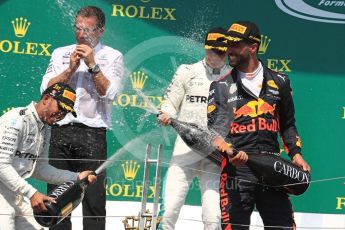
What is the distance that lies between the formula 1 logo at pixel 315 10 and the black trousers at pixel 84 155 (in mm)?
2204

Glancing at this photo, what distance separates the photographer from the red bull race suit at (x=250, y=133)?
6.32 metres

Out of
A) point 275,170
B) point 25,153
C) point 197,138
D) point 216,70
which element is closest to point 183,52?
point 216,70

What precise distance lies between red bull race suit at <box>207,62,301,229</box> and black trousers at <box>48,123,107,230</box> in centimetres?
119

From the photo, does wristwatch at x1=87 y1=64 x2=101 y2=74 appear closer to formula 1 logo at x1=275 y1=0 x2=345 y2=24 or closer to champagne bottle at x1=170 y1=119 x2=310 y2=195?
champagne bottle at x1=170 y1=119 x2=310 y2=195

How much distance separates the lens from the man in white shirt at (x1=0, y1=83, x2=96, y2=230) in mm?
6618

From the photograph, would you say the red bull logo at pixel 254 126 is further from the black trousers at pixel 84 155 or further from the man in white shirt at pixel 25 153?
the black trousers at pixel 84 155

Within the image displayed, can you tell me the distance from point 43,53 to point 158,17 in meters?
1.04

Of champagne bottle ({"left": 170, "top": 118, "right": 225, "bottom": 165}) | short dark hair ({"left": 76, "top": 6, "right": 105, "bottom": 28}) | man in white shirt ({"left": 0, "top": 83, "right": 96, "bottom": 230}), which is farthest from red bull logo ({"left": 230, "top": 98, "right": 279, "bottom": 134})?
short dark hair ({"left": 76, "top": 6, "right": 105, "bottom": 28})

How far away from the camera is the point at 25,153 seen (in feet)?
22.3

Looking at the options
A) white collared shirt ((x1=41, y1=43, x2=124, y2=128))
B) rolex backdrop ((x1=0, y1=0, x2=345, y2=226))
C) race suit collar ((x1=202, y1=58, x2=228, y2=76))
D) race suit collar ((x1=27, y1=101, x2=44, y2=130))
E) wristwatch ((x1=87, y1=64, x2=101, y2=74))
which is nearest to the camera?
race suit collar ((x1=27, y1=101, x2=44, y2=130))

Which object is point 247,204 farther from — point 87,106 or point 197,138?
point 87,106

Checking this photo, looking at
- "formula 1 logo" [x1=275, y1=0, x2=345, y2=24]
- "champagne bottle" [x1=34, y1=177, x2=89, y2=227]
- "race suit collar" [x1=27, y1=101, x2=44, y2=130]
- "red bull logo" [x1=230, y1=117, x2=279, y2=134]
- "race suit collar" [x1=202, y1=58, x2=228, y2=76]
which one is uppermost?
"formula 1 logo" [x1=275, y1=0, x2=345, y2=24]

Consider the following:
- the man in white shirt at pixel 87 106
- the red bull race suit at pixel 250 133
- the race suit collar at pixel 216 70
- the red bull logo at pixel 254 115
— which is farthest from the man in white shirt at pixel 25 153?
the race suit collar at pixel 216 70

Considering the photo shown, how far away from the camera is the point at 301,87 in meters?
8.77
